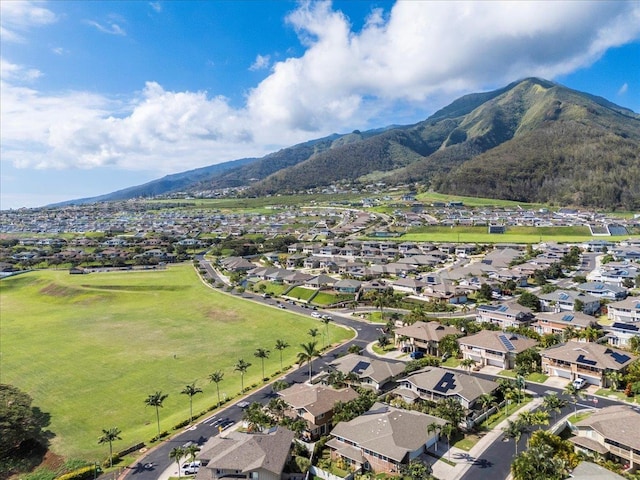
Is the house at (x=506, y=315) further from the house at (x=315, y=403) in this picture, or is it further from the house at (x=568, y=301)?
the house at (x=315, y=403)

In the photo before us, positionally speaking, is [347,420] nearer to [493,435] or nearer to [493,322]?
[493,435]

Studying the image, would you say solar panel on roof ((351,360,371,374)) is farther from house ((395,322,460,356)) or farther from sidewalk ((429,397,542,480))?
sidewalk ((429,397,542,480))

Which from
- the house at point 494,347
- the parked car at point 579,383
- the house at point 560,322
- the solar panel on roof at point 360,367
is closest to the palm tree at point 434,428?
the solar panel on roof at point 360,367

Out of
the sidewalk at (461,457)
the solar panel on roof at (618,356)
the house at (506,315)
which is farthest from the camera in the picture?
the house at (506,315)

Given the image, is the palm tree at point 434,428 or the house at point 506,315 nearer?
the palm tree at point 434,428

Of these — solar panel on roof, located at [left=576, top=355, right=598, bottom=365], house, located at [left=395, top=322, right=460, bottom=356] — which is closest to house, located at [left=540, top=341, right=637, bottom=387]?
solar panel on roof, located at [left=576, top=355, right=598, bottom=365]

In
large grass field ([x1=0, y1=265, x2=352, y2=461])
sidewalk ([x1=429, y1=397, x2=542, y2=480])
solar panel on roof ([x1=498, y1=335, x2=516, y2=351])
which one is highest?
solar panel on roof ([x1=498, y1=335, x2=516, y2=351])

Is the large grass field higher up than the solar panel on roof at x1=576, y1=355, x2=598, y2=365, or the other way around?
the solar panel on roof at x1=576, y1=355, x2=598, y2=365
